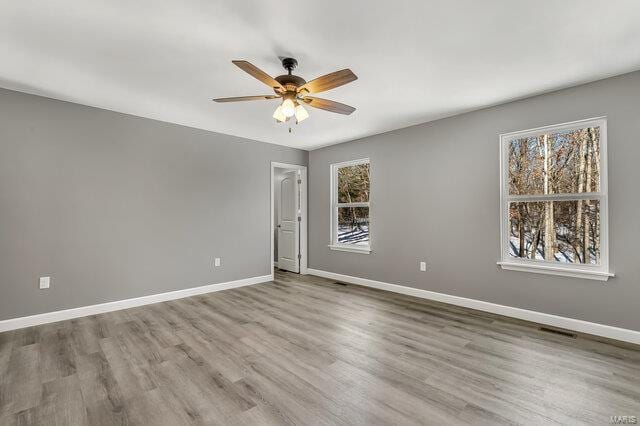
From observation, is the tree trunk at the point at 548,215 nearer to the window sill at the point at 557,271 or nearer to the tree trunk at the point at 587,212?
the window sill at the point at 557,271

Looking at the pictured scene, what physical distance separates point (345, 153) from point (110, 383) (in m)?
4.37

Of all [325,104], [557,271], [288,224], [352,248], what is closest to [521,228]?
[557,271]

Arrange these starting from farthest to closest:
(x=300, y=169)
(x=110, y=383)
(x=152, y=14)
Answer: (x=300, y=169) < (x=110, y=383) < (x=152, y=14)

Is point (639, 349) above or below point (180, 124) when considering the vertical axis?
below

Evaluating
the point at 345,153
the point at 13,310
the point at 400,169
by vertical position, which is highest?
the point at 345,153

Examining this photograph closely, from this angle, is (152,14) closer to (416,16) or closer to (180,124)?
(416,16)

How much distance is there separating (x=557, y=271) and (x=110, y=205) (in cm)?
521

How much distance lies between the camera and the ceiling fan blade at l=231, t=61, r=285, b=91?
6.45 ft

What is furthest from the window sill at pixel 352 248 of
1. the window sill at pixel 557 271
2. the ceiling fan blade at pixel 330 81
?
the ceiling fan blade at pixel 330 81

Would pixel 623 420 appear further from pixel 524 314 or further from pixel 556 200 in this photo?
pixel 556 200

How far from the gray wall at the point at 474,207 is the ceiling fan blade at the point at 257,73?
8.42 ft

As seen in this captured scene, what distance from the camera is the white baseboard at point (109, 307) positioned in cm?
312

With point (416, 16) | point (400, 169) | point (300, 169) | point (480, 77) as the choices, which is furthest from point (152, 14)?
point (300, 169)

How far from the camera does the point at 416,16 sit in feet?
6.47
